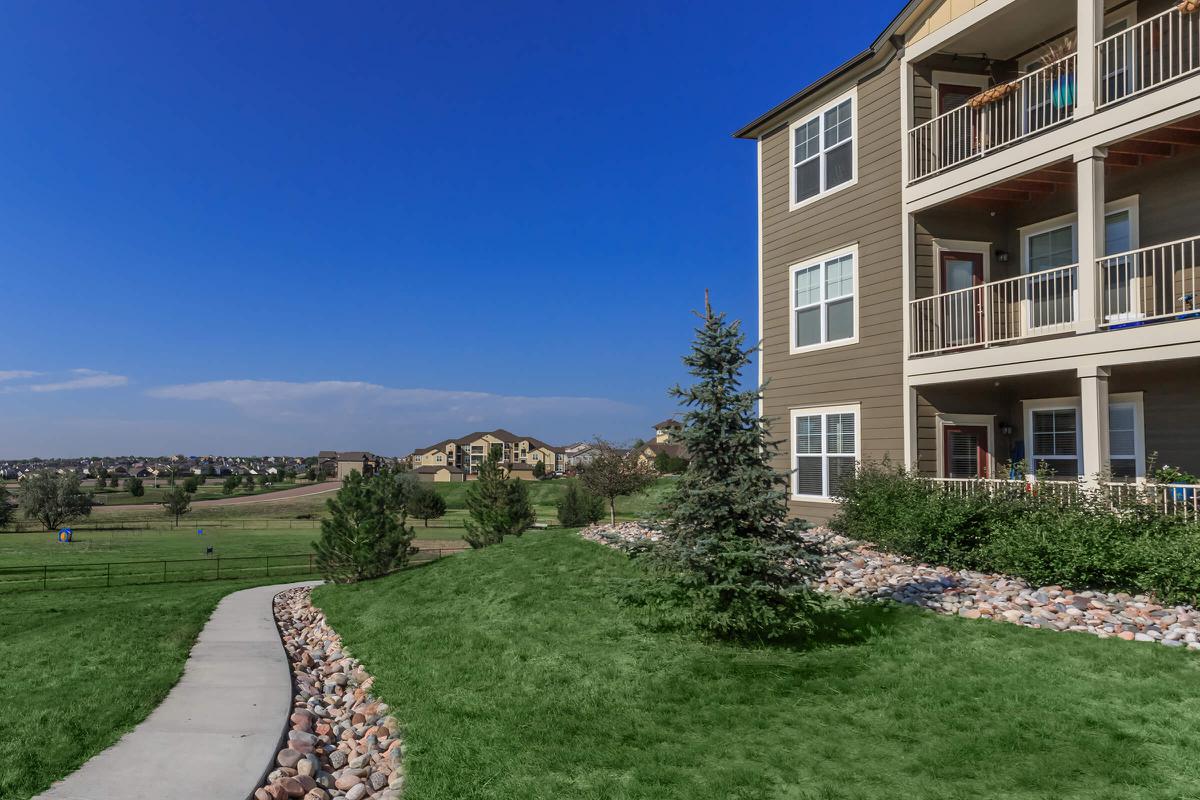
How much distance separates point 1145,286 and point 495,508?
14.6 m

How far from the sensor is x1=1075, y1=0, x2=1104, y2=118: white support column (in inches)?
400

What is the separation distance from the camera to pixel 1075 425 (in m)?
12.2

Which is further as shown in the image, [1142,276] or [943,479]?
[943,479]

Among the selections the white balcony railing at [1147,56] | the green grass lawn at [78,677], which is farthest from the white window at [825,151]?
the green grass lawn at [78,677]

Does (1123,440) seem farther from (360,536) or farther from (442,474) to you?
(442,474)

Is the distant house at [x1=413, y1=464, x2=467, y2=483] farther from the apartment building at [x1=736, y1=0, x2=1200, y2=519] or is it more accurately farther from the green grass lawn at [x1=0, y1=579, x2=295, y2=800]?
the apartment building at [x1=736, y1=0, x2=1200, y2=519]

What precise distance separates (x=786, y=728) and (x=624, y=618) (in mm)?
3381

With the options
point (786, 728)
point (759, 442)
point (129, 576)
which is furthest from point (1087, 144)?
point (129, 576)

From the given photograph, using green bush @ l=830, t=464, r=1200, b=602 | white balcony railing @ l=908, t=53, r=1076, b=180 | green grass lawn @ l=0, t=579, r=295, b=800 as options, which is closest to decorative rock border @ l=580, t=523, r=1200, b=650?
green bush @ l=830, t=464, r=1200, b=602

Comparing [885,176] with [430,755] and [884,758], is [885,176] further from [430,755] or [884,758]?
[430,755]

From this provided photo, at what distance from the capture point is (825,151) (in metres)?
14.3

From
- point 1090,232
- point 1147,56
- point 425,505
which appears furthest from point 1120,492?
point 425,505

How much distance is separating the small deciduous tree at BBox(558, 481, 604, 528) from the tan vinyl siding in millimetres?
11880

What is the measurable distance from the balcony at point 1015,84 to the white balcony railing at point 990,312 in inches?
87.1
